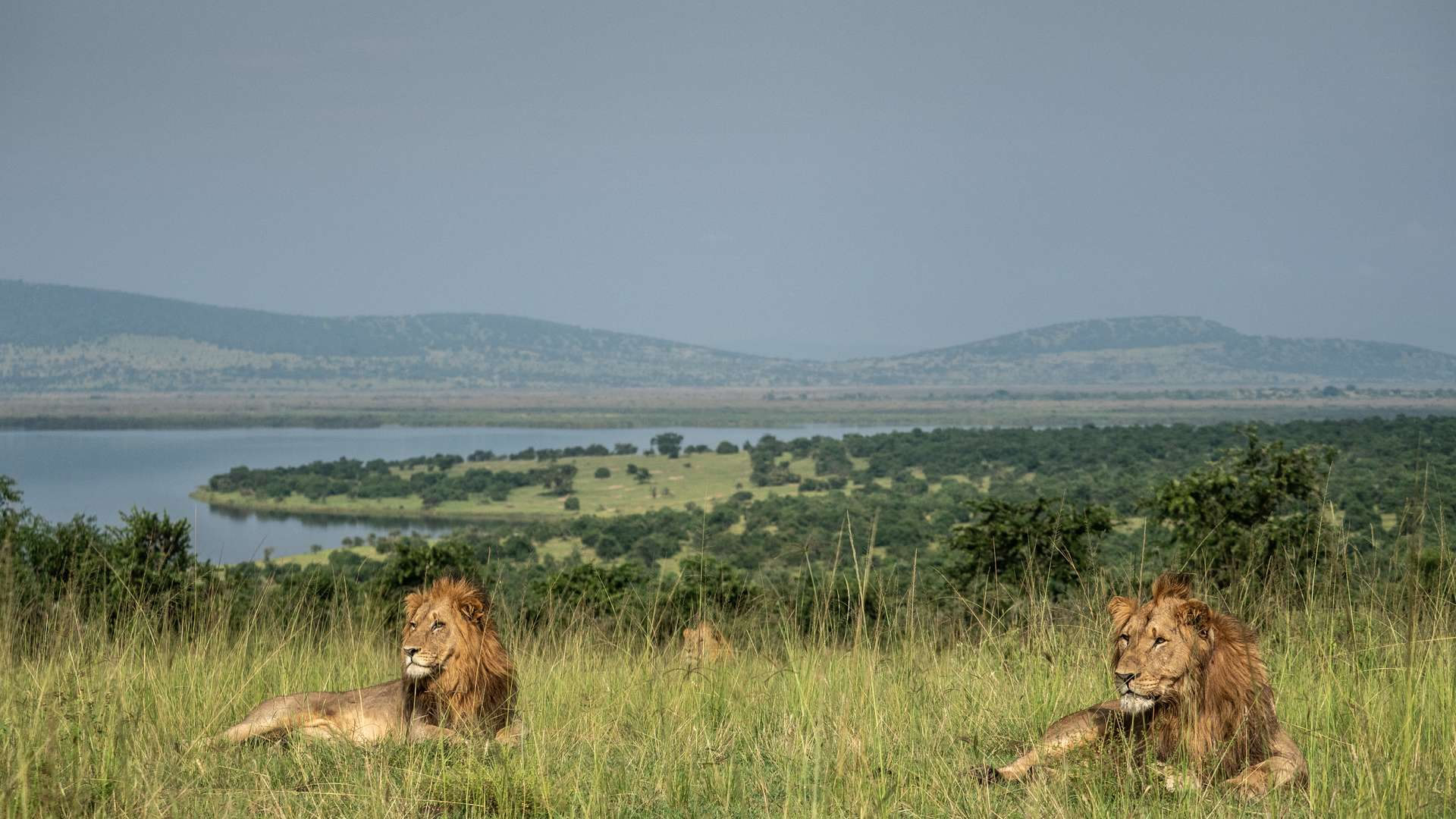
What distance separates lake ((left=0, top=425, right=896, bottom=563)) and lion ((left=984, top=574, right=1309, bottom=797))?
53.9 meters

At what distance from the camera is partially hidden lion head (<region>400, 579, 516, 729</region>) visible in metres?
4.45

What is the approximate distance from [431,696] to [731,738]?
50.1 inches

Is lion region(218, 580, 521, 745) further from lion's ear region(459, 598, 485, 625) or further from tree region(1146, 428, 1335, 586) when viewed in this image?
tree region(1146, 428, 1335, 586)

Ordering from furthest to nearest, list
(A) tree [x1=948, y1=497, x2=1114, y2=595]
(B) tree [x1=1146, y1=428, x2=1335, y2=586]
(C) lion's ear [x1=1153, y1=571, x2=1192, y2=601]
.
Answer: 1. (B) tree [x1=1146, y1=428, x2=1335, y2=586]
2. (A) tree [x1=948, y1=497, x2=1114, y2=595]
3. (C) lion's ear [x1=1153, y1=571, x2=1192, y2=601]

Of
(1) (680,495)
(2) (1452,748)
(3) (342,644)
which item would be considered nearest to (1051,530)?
(3) (342,644)

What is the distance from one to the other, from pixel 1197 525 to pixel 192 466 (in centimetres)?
11716

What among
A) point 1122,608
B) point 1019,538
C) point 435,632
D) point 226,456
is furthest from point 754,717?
point 226,456

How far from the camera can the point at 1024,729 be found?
5070 mm

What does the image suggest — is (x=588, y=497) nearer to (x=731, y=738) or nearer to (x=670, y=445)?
(x=670, y=445)

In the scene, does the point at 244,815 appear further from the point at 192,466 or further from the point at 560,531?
the point at 192,466

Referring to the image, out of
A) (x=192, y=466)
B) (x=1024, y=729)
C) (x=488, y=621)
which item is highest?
(x=488, y=621)

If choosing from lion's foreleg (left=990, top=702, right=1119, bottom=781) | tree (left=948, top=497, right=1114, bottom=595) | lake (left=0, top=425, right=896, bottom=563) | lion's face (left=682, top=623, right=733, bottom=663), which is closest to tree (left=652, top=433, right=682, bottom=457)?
lake (left=0, top=425, right=896, bottom=563)

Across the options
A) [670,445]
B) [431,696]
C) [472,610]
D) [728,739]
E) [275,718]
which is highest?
[472,610]

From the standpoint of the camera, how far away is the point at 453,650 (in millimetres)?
4512
